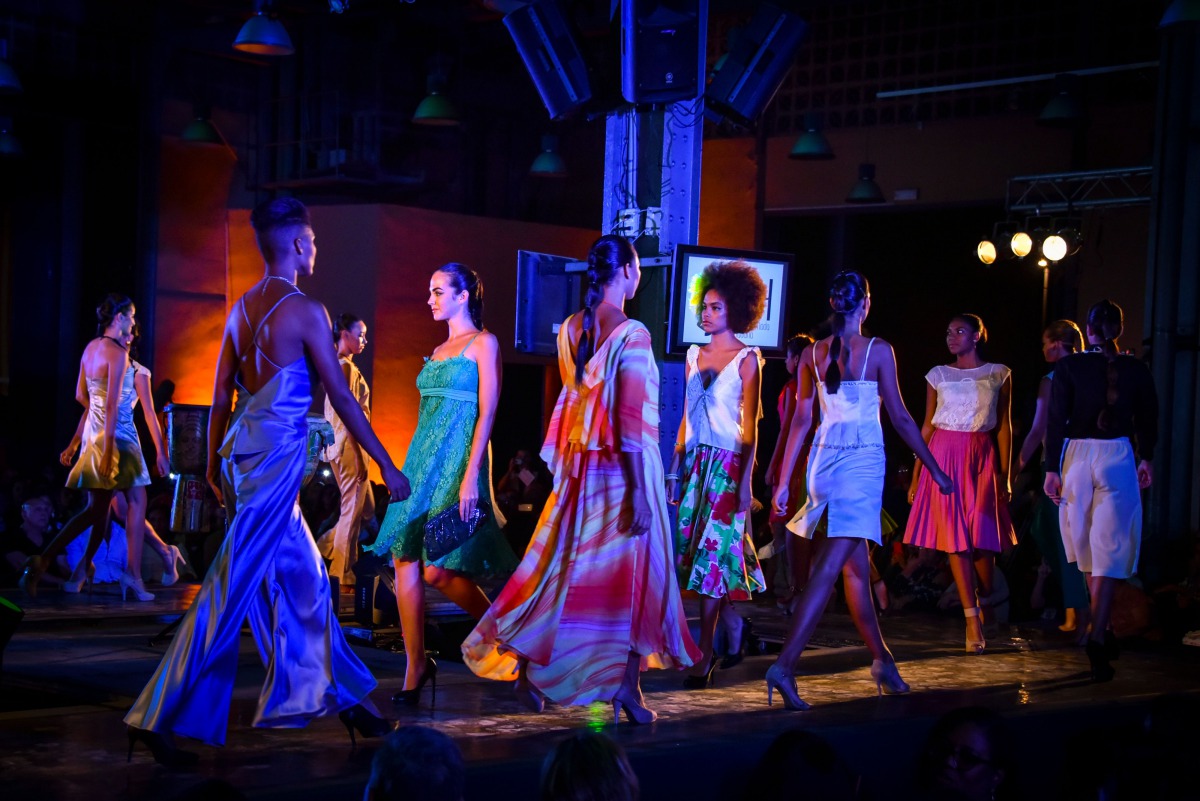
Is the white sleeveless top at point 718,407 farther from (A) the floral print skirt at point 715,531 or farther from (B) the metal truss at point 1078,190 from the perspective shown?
(B) the metal truss at point 1078,190

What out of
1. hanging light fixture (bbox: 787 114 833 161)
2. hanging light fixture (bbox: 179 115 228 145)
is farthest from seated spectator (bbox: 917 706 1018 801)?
hanging light fixture (bbox: 179 115 228 145)

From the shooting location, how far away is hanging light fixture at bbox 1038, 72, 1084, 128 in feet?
42.4

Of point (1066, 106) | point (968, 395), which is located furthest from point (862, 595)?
point (1066, 106)

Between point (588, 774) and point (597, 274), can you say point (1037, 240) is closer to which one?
point (597, 274)

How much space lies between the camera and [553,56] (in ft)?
23.0

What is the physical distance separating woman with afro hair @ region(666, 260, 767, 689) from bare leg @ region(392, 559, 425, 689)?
48.0 inches

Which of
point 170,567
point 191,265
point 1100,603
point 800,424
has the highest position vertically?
point 191,265

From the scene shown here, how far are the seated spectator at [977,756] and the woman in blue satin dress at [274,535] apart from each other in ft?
5.54

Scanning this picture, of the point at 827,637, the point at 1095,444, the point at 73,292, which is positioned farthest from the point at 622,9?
the point at 73,292

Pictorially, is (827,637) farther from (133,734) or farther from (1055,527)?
(133,734)

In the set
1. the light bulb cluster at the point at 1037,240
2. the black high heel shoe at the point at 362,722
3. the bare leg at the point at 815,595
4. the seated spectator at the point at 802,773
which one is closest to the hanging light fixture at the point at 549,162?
the light bulb cluster at the point at 1037,240

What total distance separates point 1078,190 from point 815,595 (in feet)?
32.3

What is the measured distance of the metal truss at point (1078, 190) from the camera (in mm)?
13340

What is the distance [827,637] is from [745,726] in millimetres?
3336
